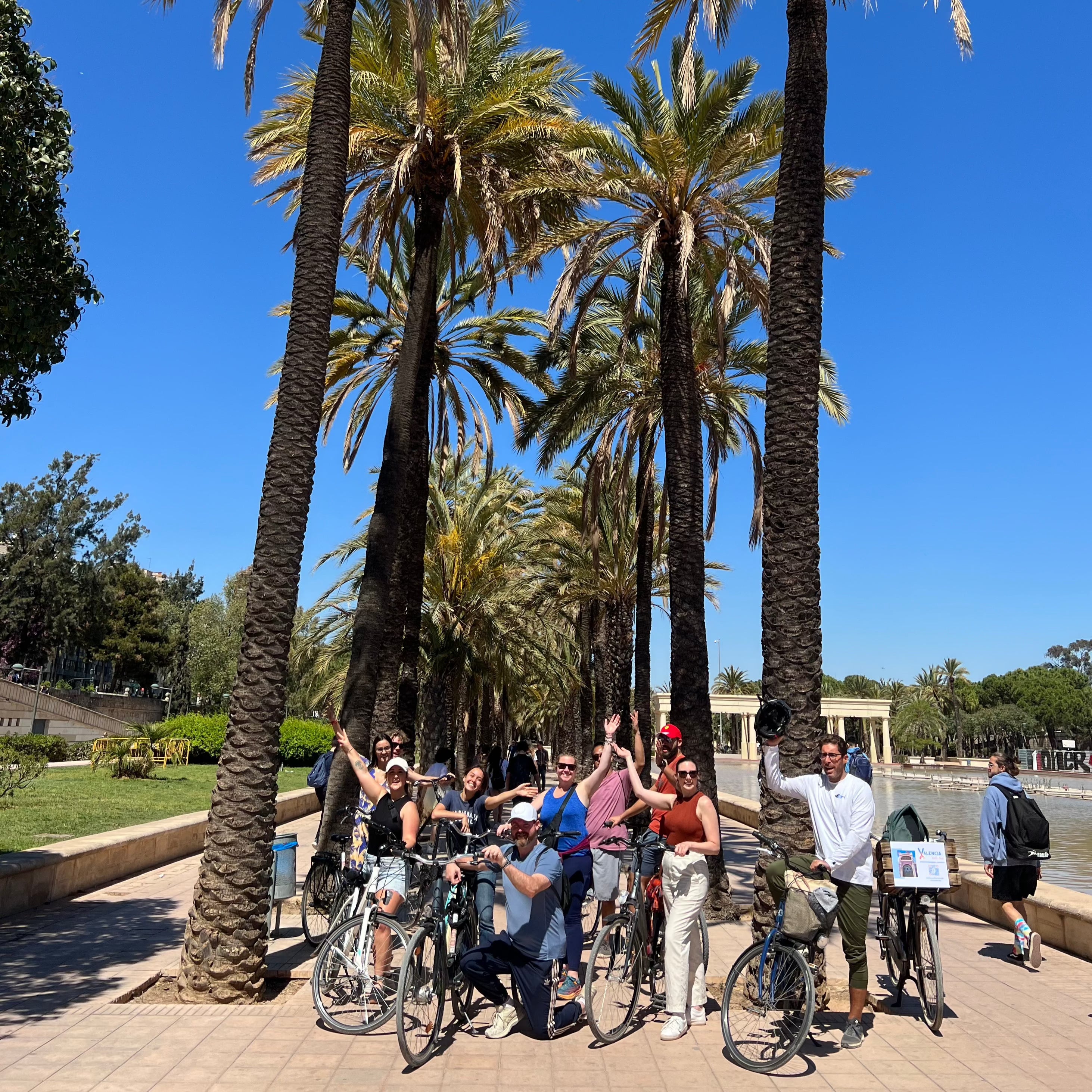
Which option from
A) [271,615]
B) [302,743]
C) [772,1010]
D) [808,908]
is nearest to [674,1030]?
[772,1010]

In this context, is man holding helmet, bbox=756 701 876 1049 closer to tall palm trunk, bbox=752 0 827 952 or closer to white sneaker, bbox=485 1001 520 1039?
tall palm trunk, bbox=752 0 827 952

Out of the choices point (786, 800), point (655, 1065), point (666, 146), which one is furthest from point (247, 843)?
point (666, 146)

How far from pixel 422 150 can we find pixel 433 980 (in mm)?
12249

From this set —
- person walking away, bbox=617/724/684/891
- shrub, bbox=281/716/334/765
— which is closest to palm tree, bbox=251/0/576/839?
person walking away, bbox=617/724/684/891

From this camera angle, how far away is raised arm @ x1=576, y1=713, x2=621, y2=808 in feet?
24.8

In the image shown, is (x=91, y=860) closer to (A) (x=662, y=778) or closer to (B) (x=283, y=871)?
(B) (x=283, y=871)

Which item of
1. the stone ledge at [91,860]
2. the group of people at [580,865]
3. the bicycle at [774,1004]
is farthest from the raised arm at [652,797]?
the stone ledge at [91,860]

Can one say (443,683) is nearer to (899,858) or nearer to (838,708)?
(899,858)

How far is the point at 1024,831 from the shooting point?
8562 millimetres

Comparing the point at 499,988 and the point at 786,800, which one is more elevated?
the point at 786,800

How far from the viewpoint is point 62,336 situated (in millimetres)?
9312

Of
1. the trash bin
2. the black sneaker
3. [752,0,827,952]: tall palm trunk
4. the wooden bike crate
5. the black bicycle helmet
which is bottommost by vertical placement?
the black sneaker

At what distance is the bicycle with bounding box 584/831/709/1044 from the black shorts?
367 centimetres

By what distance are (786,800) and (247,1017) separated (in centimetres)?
427
